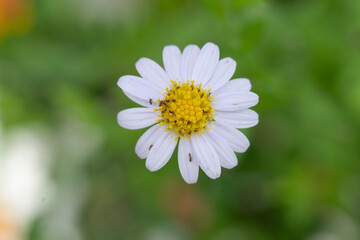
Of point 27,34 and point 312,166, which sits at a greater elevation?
point 27,34

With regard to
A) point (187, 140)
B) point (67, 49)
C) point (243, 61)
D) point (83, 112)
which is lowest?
point (187, 140)

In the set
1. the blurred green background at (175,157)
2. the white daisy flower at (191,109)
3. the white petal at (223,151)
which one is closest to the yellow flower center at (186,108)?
the white daisy flower at (191,109)

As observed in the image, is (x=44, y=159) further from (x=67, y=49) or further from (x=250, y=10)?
(x=250, y=10)

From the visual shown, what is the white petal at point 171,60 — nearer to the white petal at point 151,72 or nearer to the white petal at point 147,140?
the white petal at point 151,72

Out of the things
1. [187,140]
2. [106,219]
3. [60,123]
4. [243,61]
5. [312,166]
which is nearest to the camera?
[187,140]

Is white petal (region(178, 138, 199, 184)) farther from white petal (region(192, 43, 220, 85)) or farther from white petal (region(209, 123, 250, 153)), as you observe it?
white petal (region(192, 43, 220, 85))

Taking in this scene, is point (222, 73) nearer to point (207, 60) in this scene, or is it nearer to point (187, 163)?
point (207, 60)

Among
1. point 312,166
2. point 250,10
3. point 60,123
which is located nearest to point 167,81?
point 250,10
